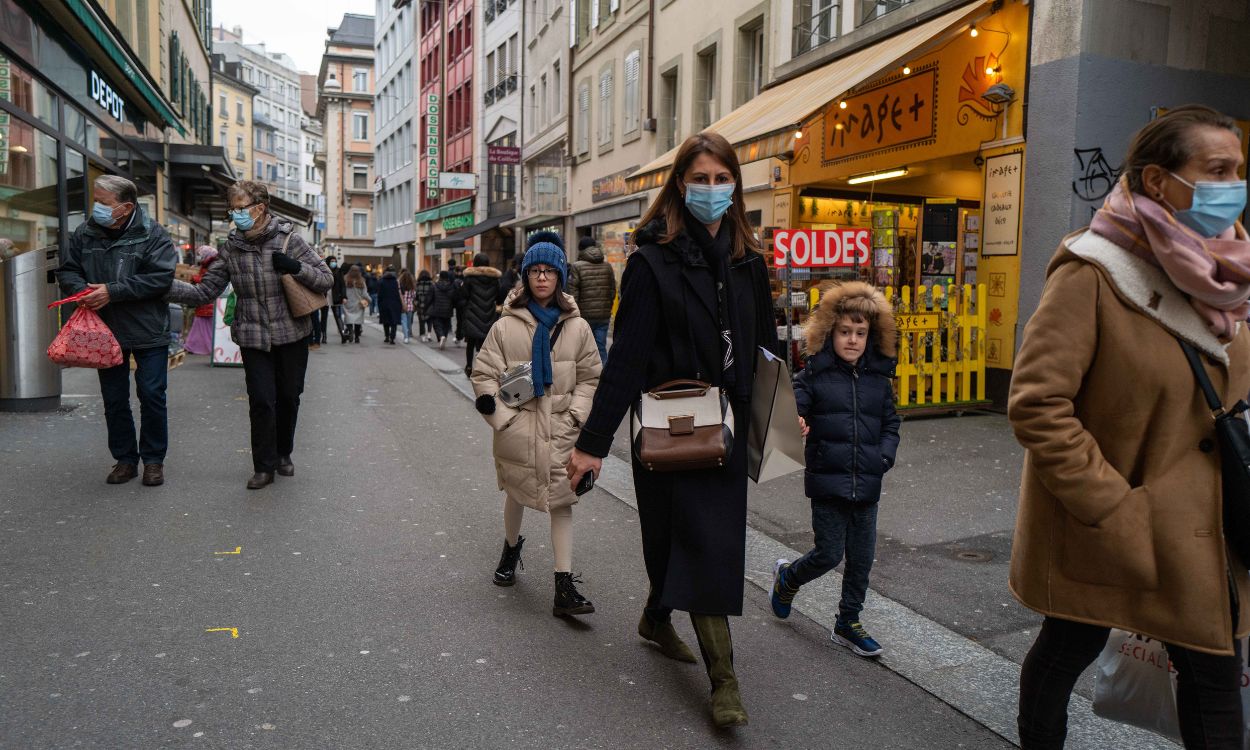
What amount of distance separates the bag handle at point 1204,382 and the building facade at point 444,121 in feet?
126

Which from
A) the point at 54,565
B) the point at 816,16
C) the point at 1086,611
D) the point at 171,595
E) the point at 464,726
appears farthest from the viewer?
the point at 816,16

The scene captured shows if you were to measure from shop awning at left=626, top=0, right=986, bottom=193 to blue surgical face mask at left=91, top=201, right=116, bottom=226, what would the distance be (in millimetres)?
5304

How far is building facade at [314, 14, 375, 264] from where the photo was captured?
8012 centimetres

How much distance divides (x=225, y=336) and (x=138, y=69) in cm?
564

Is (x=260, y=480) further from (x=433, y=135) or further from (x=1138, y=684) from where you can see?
(x=433, y=135)

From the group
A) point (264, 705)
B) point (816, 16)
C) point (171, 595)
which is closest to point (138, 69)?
point (816, 16)

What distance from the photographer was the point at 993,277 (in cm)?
1081

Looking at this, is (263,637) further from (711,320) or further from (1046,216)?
(1046,216)

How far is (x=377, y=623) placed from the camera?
14.1 feet

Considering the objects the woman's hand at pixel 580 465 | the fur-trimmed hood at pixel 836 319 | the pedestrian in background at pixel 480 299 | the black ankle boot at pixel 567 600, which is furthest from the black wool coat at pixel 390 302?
the woman's hand at pixel 580 465

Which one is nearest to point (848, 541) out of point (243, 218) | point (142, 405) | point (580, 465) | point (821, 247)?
point (580, 465)

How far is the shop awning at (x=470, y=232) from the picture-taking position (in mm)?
37500

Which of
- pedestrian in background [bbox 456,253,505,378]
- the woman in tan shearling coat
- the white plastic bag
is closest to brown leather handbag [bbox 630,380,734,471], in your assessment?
the woman in tan shearling coat

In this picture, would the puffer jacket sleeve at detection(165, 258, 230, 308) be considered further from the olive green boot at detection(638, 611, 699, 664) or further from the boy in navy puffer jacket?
the boy in navy puffer jacket
